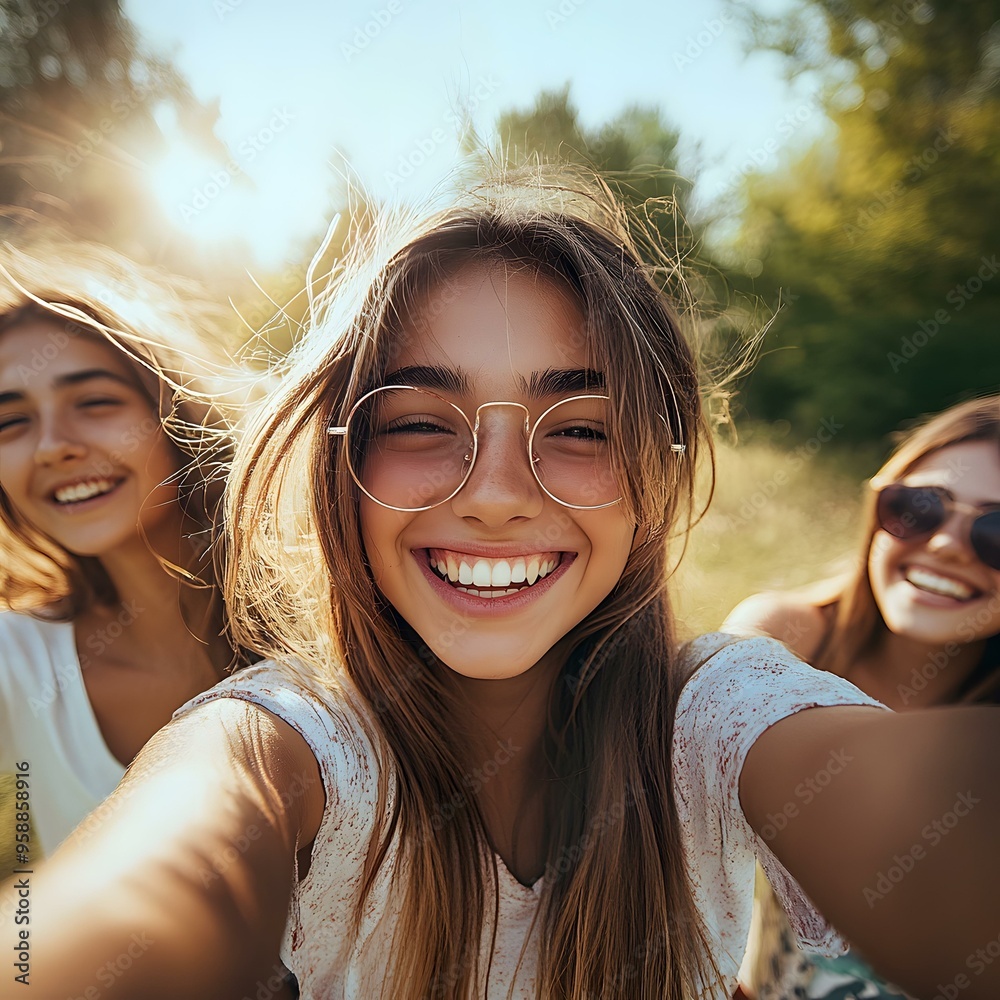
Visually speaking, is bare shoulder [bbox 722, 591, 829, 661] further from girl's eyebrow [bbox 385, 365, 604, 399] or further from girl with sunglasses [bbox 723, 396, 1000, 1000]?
girl's eyebrow [bbox 385, 365, 604, 399]

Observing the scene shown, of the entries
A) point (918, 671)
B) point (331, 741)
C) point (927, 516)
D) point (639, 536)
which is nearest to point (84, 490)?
point (331, 741)

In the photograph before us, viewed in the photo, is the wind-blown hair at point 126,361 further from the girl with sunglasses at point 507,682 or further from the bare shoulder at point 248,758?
the bare shoulder at point 248,758

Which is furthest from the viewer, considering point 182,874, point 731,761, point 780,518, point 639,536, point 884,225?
point 884,225

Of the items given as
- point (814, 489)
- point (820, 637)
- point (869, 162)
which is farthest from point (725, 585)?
point (869, 162)

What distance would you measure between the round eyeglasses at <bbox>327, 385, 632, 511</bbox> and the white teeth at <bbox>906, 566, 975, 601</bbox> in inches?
61.0

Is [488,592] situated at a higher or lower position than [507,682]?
higher

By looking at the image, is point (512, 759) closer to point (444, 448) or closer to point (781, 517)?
point (444, 448)

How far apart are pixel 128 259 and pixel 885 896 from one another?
7.85ft

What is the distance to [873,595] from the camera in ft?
8.44

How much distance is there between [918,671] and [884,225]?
11.4m

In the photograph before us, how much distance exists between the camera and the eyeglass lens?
126cm

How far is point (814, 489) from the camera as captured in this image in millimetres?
10164

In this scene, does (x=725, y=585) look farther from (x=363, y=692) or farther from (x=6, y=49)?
(x=6, y=49)

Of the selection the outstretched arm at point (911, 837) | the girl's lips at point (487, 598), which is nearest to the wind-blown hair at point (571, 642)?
the girl's lips at point (487, 598)
